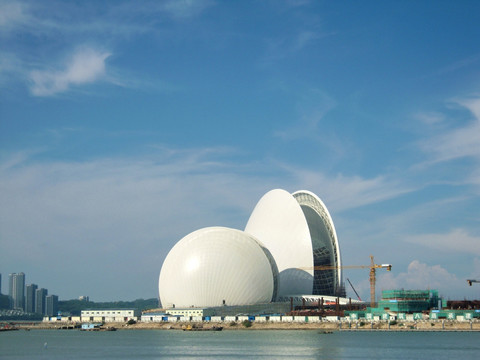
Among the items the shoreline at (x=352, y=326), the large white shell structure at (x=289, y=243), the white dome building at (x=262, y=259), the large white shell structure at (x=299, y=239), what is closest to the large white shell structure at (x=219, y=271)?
the white dome building at (x=262, y=259)

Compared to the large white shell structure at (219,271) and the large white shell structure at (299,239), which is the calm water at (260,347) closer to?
the large white shell structure at (219,271)

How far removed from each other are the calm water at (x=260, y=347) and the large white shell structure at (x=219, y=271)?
564 inches

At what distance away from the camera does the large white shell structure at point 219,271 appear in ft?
315

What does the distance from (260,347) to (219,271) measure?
111 feet

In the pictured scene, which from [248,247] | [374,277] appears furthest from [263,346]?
[374,277]

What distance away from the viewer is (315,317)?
92.5 meters

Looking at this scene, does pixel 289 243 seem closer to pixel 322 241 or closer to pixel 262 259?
→ pixel 322 241

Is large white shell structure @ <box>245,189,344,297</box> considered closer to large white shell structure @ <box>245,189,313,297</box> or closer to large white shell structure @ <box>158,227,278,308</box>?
large white shell structure @ <box>245,189,313,297</box>

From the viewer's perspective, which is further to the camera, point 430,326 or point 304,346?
point 430,326

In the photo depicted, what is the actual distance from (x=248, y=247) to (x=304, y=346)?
37.7m

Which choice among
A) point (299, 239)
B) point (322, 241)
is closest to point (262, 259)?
point (299, 239)

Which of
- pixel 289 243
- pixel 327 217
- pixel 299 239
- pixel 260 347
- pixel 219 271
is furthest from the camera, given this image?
pixel 327 217

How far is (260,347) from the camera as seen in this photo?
204 ft

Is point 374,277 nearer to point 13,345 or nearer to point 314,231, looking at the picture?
point 314,231
